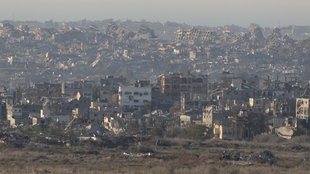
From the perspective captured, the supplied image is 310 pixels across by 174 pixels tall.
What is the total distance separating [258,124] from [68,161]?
46.7 feet

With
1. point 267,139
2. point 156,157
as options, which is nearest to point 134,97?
point 267,139

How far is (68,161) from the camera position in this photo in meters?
30.8

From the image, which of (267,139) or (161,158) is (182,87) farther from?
(161,158)

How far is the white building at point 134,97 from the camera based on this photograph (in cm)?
5547

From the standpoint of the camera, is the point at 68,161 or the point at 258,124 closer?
the point at 68,161

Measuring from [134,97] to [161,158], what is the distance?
2431cm

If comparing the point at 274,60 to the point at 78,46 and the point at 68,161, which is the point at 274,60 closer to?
the point at 78,46

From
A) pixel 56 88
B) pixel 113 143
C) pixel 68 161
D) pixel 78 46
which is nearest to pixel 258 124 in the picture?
pixel 113 143

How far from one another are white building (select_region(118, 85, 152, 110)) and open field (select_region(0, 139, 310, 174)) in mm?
17393

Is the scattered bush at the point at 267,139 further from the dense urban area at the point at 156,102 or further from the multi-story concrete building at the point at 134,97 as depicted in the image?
the multi-story concrete building at the point at 134,97

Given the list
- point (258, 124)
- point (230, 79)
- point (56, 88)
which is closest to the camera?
point (258, 124)

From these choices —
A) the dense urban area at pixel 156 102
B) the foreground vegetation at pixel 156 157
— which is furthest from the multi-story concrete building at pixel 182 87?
Result: the foreground vegetation at pixel 156 157

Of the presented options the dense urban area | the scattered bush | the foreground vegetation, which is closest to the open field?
the foreground vegetation

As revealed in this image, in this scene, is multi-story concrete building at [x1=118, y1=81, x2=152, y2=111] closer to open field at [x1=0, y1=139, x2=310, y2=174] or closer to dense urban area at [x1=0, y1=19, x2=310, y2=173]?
dense urban area at [x1=0, y1=19, x2=310, y2=173]
